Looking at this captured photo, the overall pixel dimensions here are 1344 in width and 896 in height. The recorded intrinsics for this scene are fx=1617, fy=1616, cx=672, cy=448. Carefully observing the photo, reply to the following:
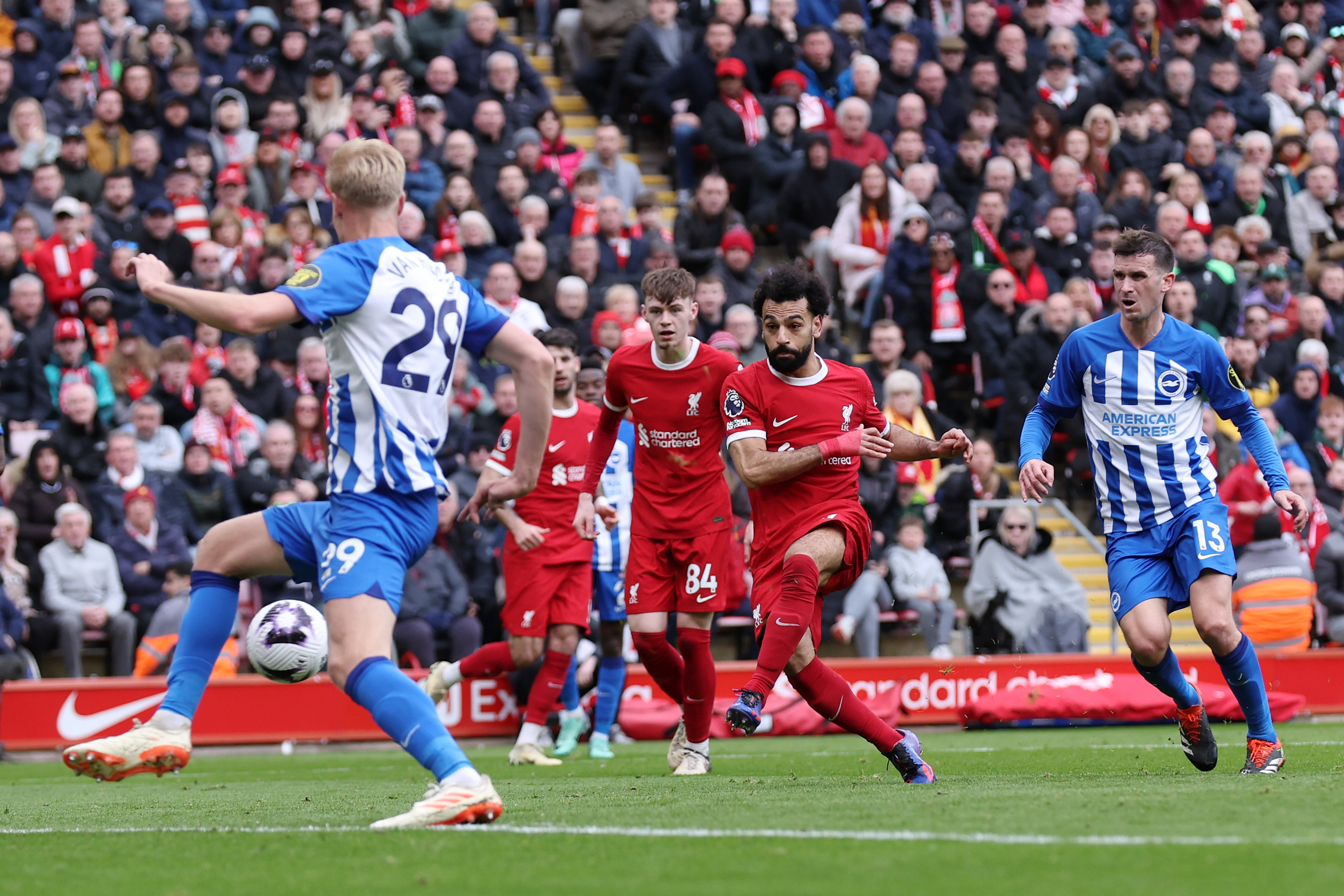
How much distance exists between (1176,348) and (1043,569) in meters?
6.95

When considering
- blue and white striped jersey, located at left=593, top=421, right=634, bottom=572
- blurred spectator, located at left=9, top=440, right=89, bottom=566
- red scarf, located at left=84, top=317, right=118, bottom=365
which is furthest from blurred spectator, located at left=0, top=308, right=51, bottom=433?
blue and white striped jersey, located at left=593, top=421, right=634, bottom=572

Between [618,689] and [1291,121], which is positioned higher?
[1291,121]

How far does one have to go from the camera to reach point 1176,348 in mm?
7738

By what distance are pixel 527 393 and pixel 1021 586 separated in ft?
30.5

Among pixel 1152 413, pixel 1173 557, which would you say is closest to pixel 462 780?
pixel 1173 557

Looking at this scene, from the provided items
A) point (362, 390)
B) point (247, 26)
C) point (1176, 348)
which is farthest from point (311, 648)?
point (247, 26)

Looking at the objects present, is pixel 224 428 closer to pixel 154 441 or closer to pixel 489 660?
pixel 154 441

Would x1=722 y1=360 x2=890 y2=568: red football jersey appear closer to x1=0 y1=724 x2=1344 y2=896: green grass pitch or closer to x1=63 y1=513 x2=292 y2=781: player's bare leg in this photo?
x1=0 y1=724 x2=1344 y2=896: green grass pitch

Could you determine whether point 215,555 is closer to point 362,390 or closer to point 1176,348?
point 362,390

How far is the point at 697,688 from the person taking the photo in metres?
9.04

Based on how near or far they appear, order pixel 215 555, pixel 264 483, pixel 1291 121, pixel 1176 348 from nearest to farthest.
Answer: pixel 215 555 < pixel 1176 348 < pixel 264 483 < pixel 1291 121

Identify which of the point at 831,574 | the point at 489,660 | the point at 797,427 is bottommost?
the point at 489,660

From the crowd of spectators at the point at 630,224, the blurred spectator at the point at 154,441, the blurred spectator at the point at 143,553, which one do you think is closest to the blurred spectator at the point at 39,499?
the crowd of spectators at the point at 630,224

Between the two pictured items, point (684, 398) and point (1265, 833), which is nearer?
point (1265, 833)
